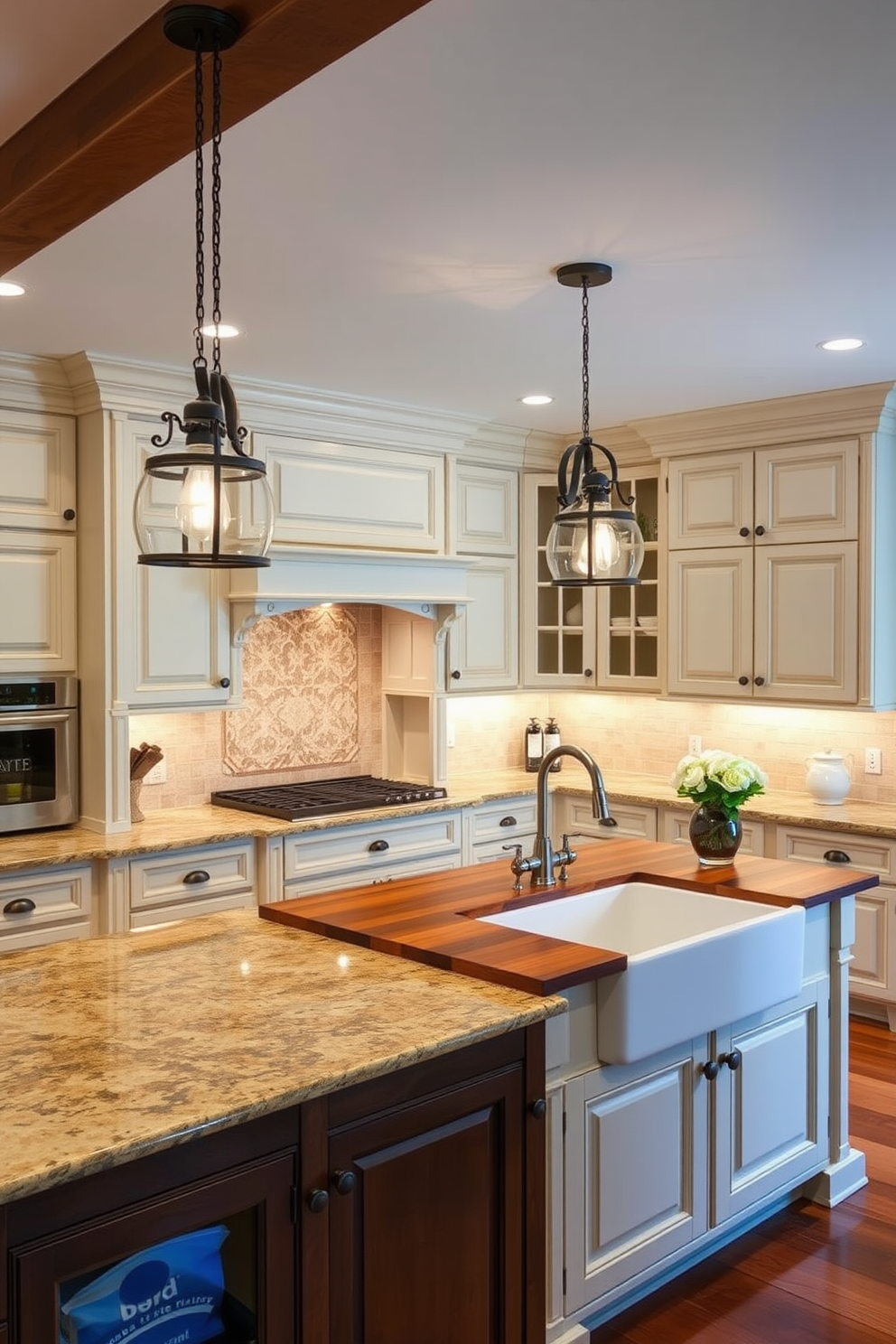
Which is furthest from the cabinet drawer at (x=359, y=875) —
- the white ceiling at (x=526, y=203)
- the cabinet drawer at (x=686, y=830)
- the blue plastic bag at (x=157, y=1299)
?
the blue plastic bag at (x=157, y=1299)

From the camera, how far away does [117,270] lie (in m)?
3.04

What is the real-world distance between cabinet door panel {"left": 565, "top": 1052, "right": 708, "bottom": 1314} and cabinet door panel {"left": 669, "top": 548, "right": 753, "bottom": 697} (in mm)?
2672

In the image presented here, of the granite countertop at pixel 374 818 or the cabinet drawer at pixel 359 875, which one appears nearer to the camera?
the granite countertop at pixel 374 818

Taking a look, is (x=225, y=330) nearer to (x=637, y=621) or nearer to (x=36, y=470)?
(x=36, y=470)

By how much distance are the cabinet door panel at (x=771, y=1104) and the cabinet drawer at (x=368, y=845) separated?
1988 mm

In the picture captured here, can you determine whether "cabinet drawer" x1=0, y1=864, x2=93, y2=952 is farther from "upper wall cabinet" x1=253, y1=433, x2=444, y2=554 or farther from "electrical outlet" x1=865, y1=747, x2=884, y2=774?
"electrical outlet" x1=865, y1=747, x2=884, y2=774

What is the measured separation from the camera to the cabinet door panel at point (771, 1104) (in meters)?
2.79

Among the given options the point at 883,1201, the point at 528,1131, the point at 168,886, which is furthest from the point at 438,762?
the point at 528,1131

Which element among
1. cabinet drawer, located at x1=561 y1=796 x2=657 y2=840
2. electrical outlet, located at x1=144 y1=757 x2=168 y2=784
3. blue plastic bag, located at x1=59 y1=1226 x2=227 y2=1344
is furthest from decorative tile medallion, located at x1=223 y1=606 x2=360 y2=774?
blue plastic bag, located at x1=59 y1=1226 x2=227 y2=1344

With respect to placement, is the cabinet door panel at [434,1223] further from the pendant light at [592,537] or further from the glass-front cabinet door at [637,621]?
the glass-front cabinet door at [637,621]

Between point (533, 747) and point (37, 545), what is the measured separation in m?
2.76

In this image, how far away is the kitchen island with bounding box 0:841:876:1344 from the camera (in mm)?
1571

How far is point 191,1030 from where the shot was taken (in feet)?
6.40

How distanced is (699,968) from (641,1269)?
2.23 feet
